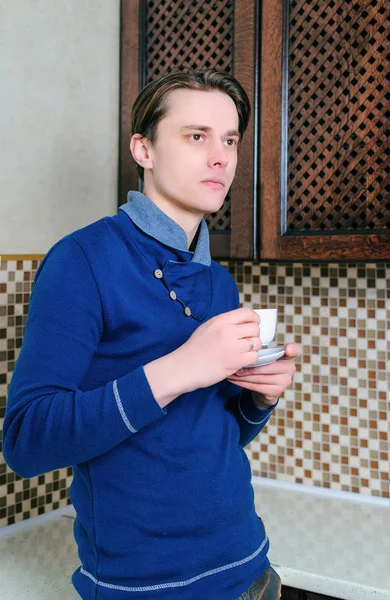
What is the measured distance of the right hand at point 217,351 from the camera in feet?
2.86

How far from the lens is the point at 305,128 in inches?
58.8

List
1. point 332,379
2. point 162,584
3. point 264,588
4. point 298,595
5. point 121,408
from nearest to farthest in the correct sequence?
point 121,408 < point 162,584 < point 264,588 < point 298,595 < point 332,379

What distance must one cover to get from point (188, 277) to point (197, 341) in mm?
245

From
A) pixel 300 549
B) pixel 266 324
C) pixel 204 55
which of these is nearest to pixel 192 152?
pixel 266 324

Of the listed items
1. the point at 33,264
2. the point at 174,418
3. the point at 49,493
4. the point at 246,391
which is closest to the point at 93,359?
the point at 174,418

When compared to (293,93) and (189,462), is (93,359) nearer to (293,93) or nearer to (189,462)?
(189,462)

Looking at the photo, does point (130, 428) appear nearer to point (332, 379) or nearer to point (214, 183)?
point (214, 183)

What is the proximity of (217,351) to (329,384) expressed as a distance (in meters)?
1.09

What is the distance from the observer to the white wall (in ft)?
5.04

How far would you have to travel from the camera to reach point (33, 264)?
1.62 meters

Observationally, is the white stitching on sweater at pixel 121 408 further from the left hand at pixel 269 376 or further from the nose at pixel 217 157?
the nose at pixel 217 157

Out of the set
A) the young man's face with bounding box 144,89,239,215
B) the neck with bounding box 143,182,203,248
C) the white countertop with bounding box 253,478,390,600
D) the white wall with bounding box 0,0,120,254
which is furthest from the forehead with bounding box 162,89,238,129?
the white countertop with bounding box 253,478,390,600

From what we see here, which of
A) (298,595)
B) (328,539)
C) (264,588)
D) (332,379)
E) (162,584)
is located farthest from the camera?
(332,379)

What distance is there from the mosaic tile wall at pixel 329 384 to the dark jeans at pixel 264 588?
81 cm
